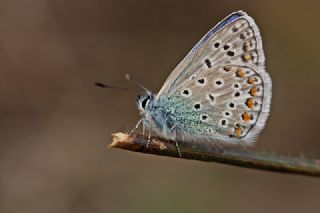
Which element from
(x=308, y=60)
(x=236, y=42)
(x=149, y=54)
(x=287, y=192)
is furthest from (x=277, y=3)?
(x=236, y=42)

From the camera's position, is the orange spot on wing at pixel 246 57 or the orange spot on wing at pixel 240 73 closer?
the orange spot on wing at pixel 246 57

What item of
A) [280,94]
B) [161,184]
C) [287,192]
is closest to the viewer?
[161,184]

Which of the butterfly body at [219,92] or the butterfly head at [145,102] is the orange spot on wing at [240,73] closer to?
the butterfly body at [219,92]

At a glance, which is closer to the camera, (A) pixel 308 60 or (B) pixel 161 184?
(B) pixel 161 184

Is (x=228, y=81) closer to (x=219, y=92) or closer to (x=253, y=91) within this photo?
(x=219, y=92)

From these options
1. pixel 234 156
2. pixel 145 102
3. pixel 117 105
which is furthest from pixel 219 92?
pixel 117 105

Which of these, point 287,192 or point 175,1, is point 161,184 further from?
point 175,1

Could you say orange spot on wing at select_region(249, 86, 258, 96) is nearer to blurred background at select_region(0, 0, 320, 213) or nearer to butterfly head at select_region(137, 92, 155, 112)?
butterfly head at select_region(137, 92, 155, 112)

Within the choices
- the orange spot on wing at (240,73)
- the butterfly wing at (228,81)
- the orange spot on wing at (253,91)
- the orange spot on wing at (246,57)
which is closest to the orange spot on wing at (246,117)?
the butterfly wing at (228,81)
